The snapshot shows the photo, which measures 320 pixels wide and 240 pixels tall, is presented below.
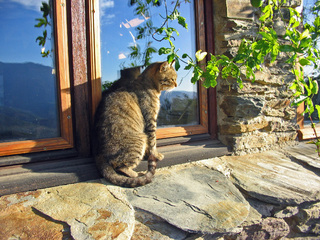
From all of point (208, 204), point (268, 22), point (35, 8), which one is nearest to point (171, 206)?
point (208, 204)

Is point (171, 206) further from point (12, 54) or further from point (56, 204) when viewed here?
point (12, 54)

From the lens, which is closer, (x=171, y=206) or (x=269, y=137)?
(x=171, y=206)

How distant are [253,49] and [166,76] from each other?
95 cm

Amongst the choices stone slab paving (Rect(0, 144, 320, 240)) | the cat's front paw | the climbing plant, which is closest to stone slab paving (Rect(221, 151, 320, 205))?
stone slab paving (Rect(0, 144, 320, 240))

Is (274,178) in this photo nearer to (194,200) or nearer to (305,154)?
(305,154)

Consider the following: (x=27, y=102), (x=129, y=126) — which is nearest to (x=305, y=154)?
(x=129, y=126)

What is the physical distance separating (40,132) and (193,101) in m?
1.69

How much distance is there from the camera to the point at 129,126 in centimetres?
218

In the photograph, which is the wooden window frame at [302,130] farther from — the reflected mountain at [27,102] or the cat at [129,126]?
the reflected mountain at [27,102]

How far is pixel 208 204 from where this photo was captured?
1.77m


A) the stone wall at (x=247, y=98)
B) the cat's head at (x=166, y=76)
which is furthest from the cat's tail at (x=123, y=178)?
the stone wall at (x=247, y=98)

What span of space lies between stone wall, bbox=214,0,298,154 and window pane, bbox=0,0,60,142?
1.79 meters

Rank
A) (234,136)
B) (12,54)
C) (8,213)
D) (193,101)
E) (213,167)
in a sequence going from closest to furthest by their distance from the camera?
(8,213)
(12,54)
(213,167)
(234,136)
(193,101)

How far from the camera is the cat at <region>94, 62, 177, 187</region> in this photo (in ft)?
6.56
